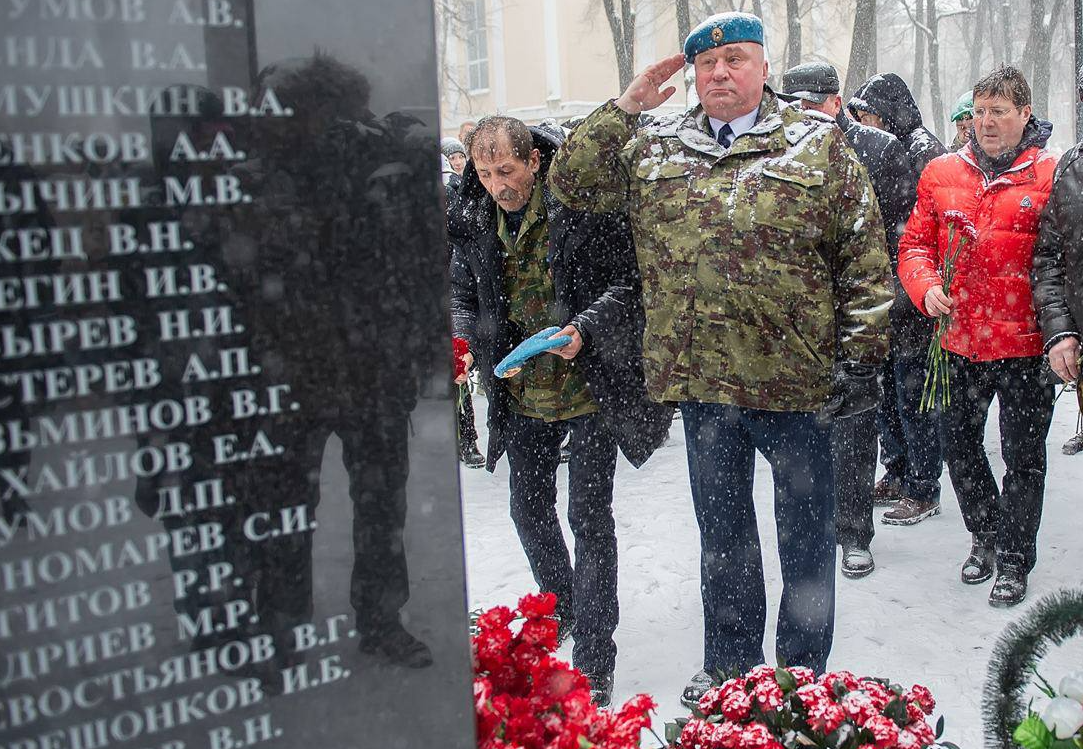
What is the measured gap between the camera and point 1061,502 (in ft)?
17.9

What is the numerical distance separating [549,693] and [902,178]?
3.24 m

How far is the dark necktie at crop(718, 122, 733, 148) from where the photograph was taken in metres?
3.15

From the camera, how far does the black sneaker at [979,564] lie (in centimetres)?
441

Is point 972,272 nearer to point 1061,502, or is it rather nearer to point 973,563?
point 973,563

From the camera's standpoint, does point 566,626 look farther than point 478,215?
Yes

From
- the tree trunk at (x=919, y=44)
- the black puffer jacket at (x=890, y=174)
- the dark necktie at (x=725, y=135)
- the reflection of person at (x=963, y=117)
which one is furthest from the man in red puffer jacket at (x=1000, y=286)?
the tree trunk at (x=919, y=44)

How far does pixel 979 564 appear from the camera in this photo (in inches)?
175

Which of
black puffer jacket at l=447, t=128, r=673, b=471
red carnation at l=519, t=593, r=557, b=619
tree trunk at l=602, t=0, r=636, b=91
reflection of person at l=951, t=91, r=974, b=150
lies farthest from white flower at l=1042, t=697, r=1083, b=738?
tree trunk at l=602, t=0, r=636, b=91

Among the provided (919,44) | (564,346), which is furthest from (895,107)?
(919,44)

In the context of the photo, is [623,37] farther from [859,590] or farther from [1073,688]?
[1073,688]

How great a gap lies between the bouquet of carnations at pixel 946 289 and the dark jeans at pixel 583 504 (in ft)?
5.09

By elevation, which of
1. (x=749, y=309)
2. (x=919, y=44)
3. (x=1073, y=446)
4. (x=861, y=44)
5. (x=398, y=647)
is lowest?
(x=1073, y=446)

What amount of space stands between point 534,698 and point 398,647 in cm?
46

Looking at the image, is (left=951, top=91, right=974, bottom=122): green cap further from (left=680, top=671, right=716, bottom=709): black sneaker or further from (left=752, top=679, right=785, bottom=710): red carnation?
(left=752, top=679, right=785, bottom=710): red carnation
